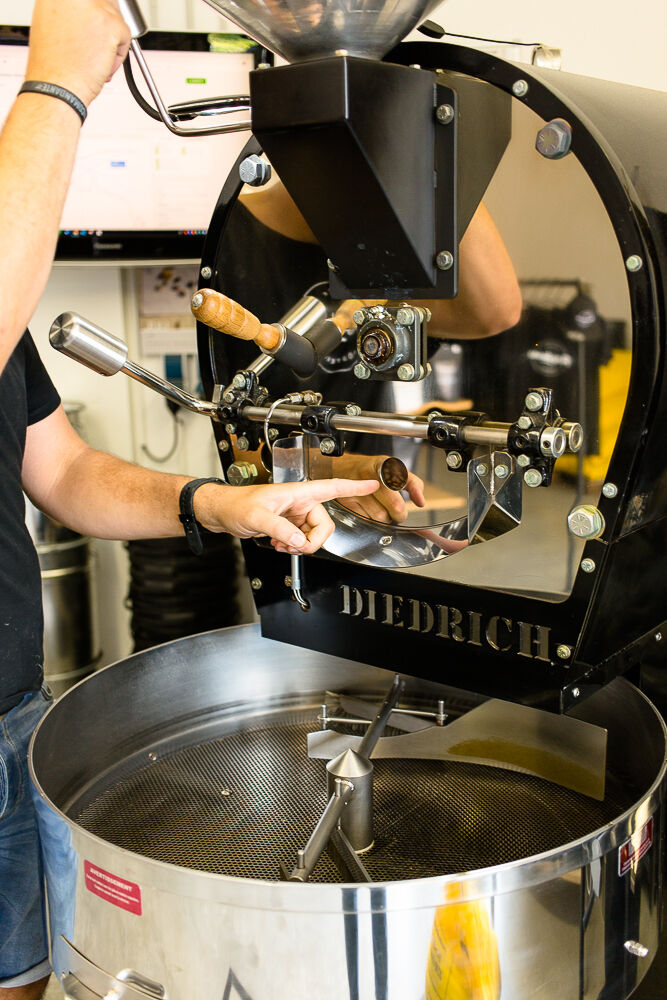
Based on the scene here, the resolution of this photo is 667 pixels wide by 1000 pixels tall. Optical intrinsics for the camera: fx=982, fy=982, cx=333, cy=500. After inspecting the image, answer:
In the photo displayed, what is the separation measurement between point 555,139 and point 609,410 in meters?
0.22

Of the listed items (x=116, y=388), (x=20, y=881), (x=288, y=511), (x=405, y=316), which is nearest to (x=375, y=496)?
(x=288, y=511)

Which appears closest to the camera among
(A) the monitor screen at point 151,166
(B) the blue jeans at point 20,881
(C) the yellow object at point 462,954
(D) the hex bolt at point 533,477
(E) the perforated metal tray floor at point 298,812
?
(C) the yellow object at point 462,954

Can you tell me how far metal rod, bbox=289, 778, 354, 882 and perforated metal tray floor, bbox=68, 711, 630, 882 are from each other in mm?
Result: 80

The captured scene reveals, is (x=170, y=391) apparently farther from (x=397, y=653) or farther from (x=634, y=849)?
(x=634, y=849)

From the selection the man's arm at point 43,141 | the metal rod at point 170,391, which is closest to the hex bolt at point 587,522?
the metal rod at point 170,391

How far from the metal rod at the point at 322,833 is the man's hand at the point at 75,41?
2.21 feet

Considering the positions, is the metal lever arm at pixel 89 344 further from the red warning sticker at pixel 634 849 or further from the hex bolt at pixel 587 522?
the red warning sticker at pixel 634 849

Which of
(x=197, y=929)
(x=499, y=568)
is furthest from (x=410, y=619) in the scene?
(x=197, y=929)

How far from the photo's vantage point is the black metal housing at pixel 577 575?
0.78m

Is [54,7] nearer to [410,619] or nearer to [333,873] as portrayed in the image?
[410,619]

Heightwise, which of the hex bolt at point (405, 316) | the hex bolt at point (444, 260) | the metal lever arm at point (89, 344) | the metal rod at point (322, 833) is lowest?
the metal rod at point (322, 833)

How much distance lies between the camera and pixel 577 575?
0.86 meters

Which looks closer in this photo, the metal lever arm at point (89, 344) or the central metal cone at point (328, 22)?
the central metal cone at point (328, 22)

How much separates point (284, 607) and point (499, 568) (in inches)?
11.2
